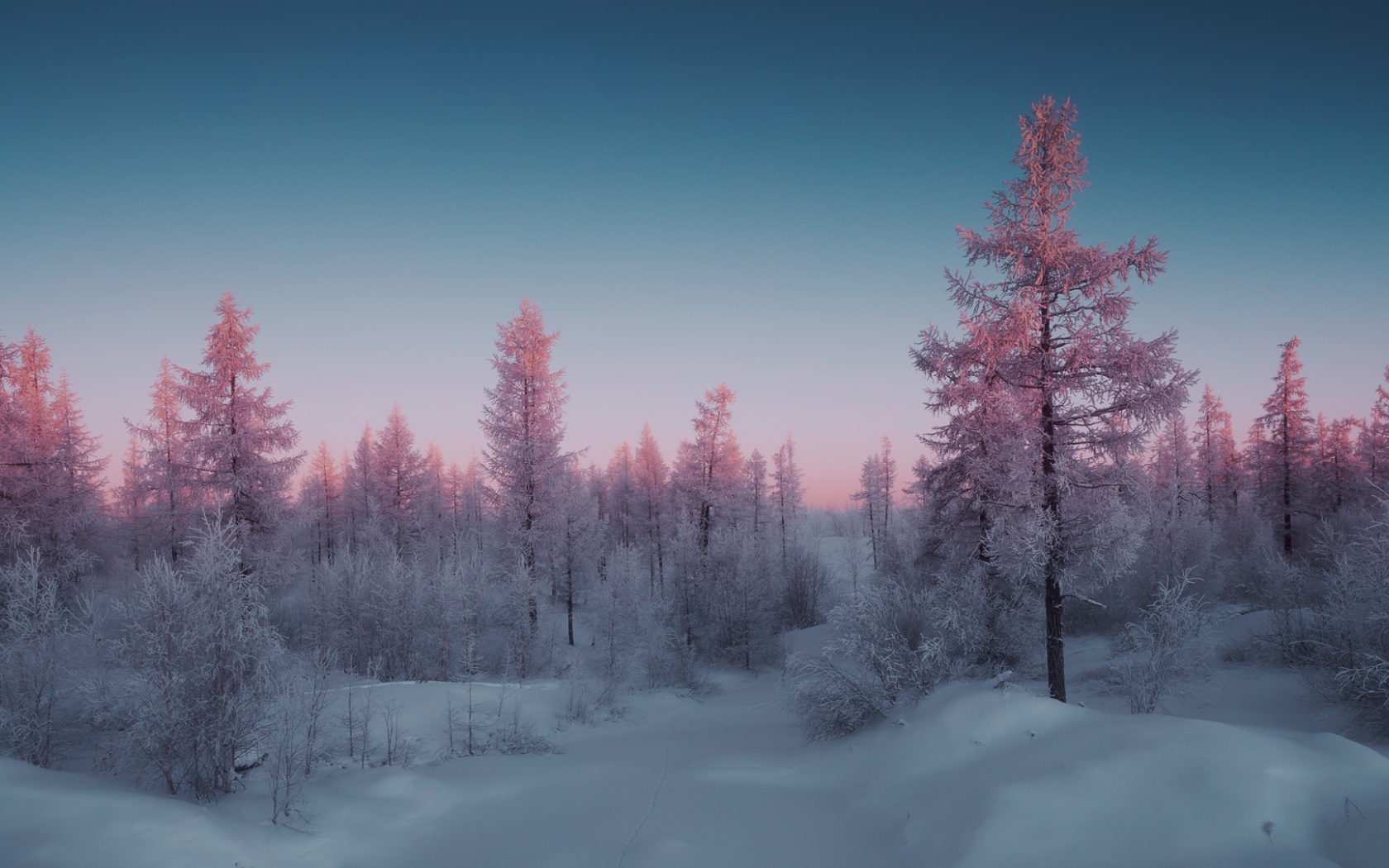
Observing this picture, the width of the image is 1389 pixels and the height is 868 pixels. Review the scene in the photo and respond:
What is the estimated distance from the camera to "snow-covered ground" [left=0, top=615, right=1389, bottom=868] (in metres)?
5.43

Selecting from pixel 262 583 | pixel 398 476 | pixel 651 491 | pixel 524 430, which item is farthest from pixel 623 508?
pixel 262 583

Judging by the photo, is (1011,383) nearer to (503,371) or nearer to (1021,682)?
(1021,682)

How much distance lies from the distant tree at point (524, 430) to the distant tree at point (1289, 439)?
35867mm

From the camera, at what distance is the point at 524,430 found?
71.5 feet

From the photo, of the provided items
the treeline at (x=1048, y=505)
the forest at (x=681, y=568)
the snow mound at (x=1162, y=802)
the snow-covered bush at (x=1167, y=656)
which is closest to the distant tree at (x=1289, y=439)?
the forest at (x=681, y=568)

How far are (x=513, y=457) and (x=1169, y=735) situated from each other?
64.3 feet

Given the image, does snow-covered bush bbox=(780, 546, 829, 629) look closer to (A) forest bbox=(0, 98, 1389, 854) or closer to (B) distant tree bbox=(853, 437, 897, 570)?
(A) forest bbox=(0, 98, 1389, 854)

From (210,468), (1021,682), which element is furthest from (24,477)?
(1021,682)

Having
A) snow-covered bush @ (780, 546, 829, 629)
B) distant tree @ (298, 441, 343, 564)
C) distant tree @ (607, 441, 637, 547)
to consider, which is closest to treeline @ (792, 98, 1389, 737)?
snow-covered bush @ (780, 546, 829, 629)

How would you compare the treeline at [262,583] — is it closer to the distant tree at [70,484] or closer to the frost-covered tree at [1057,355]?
the distant tree at [70,484]

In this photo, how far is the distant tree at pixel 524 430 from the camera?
845 inches

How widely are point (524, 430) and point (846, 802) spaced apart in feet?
55.1

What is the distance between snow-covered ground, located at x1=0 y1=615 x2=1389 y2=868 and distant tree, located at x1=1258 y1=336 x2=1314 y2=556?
954 inches

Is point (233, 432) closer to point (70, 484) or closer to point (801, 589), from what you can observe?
point (70, 484)
